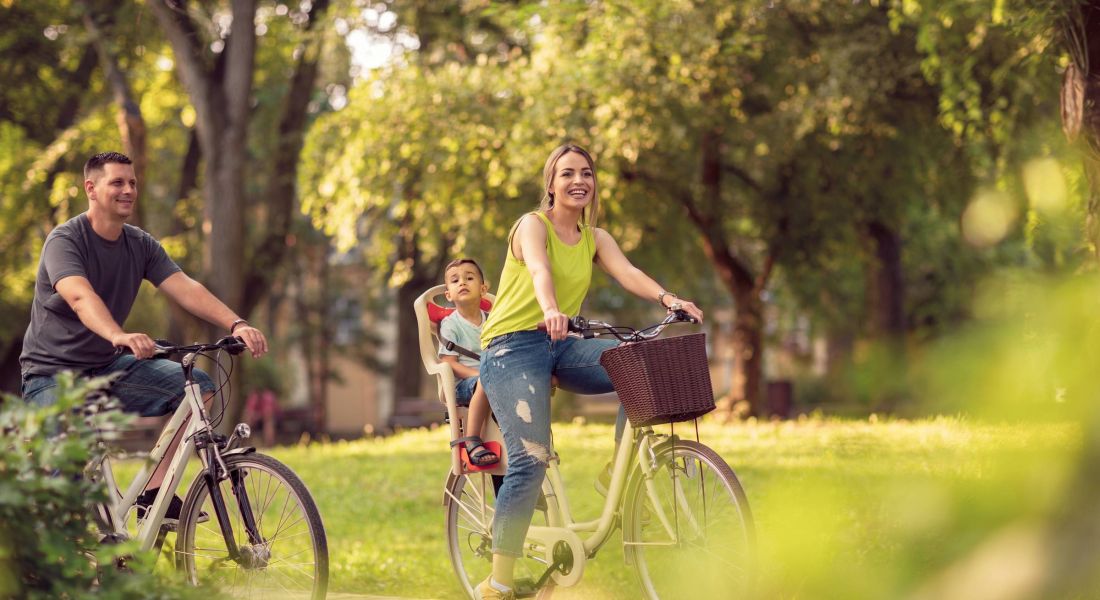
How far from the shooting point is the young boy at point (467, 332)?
512cm

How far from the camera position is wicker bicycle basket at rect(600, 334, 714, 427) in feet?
13.8

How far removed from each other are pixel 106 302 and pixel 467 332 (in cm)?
144

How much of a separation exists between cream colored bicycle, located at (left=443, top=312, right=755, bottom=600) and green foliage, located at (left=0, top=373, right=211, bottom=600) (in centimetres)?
150

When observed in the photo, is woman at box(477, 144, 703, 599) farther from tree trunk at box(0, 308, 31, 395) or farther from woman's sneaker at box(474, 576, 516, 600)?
tree trunk at box(0, 308, 31, 395)

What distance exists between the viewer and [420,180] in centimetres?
1830

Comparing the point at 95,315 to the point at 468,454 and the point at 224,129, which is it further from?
the point at 224,129

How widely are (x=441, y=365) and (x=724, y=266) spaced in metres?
14.6

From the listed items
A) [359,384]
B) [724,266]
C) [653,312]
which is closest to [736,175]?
[724,266]

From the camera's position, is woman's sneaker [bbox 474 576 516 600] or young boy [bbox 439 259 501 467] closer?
woman's sneaker [bbox 474 576 516 600]

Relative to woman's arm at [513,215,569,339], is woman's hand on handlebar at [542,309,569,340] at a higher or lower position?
lower

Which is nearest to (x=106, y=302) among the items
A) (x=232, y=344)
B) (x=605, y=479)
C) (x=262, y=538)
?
(x=232, y=344)

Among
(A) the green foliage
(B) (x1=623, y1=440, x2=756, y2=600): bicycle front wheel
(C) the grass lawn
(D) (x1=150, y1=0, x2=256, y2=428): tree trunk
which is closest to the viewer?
(C) the grass lawn

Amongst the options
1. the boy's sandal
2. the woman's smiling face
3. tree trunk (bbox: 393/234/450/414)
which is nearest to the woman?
the woman's smiling face

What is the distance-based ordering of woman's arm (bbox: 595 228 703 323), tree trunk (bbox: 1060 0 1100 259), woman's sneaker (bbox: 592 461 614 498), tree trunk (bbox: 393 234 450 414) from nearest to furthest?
woman's arm (bbox: 595 228 703 323) → woman's sneaker (bbox: 592 461 614 498) → tree trunk (bbox: 1060 0 1100 259) → tree trunk (bbox: 393 234 450 414)
